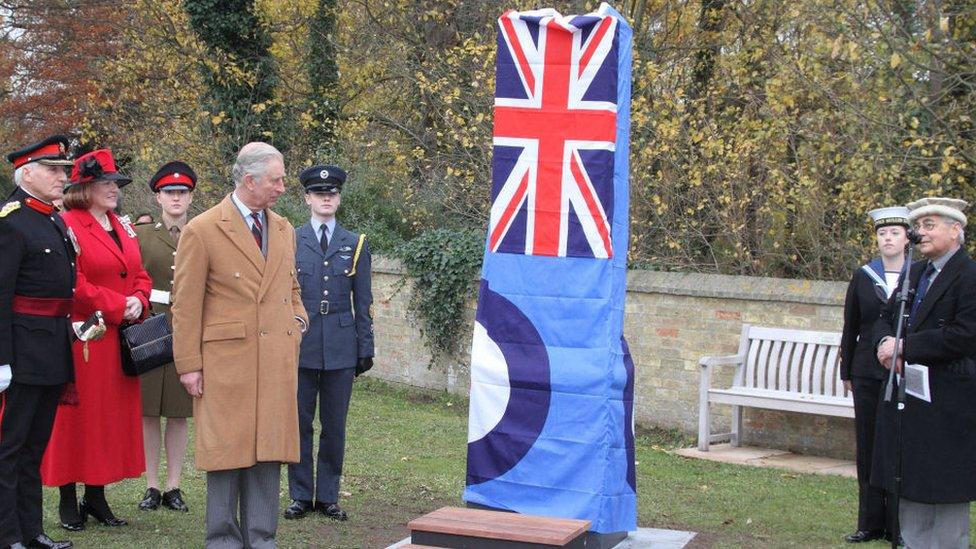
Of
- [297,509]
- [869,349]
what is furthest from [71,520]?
[869,349]

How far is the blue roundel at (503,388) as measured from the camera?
6.85m

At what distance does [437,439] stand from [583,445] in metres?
4.44

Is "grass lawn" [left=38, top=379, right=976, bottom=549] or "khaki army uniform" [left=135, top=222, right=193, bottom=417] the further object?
"khaki army uniform" [left=135, top=222, right=193, bottom=417]

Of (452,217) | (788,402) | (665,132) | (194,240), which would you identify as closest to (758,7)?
(665,132)

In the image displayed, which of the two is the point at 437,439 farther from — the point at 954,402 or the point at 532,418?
the point at 954,402

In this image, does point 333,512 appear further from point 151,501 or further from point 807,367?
point 807,367

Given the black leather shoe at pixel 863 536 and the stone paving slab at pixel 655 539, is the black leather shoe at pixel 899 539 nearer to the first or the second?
the black leather shoe at pixel 863 536

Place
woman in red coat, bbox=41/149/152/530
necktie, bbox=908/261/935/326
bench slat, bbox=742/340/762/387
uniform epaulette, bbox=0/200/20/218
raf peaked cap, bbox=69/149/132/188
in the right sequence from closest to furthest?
uniform epaulette, bbox=0/200/20/218
necktie, bbox=908/261/935/326
woman in red coat, bbox=41/149/152/530
raf peaked cap, bbox=69/149/132/188
bench slat, bbox=742/340/762/387

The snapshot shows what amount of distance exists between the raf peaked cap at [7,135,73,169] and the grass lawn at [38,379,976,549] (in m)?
2.19

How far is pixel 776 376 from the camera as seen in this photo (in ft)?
36.0

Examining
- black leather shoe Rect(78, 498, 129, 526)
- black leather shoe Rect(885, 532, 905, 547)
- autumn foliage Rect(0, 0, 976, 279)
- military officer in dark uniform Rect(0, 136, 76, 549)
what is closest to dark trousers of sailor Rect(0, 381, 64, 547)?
military officer in dark uniform Rect(0, 136, 76, 549)

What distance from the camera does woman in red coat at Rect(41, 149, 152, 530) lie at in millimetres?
6973

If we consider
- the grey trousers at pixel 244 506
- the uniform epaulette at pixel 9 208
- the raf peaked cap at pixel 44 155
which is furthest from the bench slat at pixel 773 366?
the uniform epaulette at pixel 9 208

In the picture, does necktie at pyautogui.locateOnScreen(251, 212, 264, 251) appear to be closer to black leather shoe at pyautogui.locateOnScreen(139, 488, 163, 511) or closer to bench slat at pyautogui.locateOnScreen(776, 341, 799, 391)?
black leather shoe at pyautogui.locateOnScreen(139, 488, 163, 511)
